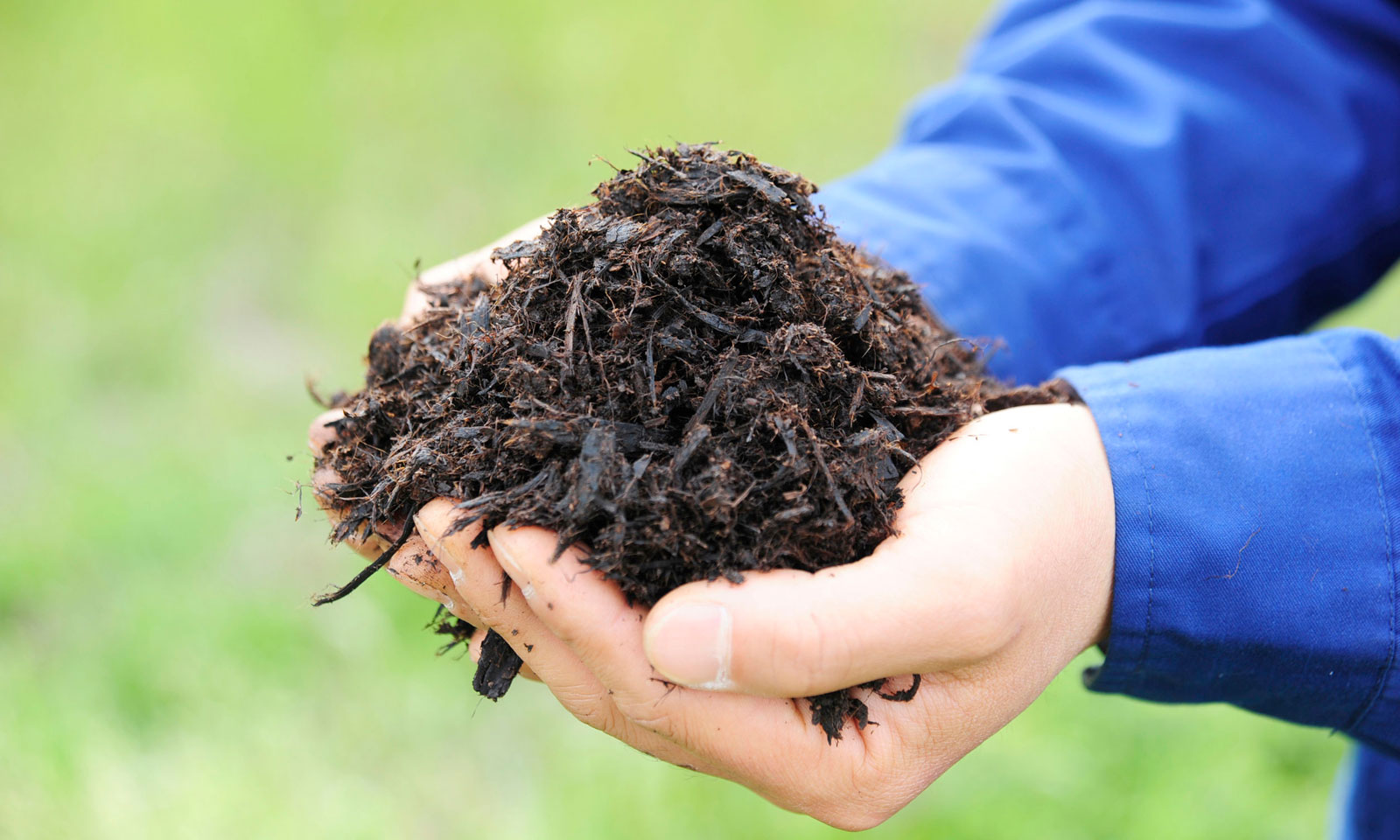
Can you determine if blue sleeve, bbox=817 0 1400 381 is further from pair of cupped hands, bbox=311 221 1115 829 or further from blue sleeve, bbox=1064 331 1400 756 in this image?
pair of cupped hands, bbox=311 221 1115 829

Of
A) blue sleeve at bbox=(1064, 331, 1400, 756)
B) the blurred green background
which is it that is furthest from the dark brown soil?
the blurred green background

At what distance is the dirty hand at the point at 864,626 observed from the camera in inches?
55.4

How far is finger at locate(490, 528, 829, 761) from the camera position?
1.47 meters

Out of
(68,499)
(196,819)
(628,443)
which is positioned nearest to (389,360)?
(628,443)

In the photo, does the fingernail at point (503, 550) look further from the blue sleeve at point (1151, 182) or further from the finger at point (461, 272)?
the blue sleeve at point (1151, 182)

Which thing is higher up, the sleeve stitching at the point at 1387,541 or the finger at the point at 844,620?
the finger at the point at 844,620

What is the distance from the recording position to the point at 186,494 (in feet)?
14.3

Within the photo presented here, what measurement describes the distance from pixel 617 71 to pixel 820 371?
6194mm

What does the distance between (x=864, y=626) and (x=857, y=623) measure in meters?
0.01

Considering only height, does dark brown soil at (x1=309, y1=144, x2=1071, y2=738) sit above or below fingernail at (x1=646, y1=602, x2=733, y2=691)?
above

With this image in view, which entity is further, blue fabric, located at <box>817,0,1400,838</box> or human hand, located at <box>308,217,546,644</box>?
blue fabric, located at <box>817,0,1400,838</box>

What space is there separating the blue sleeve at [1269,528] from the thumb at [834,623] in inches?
16.8

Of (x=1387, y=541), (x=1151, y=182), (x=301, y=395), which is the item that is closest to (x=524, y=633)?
(x=1387, y=541)

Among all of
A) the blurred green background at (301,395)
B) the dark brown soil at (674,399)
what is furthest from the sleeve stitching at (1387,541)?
the blurred green background at (301,395)
